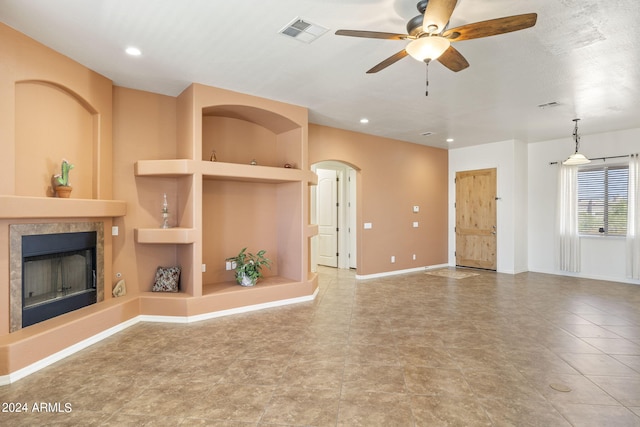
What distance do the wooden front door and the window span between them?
1.57 meters

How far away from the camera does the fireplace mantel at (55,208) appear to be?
280 centimetres

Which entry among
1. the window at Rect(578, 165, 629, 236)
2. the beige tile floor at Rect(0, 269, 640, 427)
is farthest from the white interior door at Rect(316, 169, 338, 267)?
the window at Rect(578, 165, 629, 236)

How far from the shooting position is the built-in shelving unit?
4.16 metres

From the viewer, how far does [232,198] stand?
5.09m

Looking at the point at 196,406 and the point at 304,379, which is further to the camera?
the point at 304,379

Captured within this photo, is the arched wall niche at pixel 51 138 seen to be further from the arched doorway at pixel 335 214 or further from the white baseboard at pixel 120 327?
the arched doorway at pixel 335 214

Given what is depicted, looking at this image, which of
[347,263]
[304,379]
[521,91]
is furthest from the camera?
[347,263]

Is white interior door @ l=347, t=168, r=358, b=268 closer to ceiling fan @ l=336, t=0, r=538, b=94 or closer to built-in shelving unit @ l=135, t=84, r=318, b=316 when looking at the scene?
built-in shelving unit @ l=135, t=84, r=318, b=316

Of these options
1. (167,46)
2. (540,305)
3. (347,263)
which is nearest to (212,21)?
(167,46)

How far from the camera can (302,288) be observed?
507 centimetres

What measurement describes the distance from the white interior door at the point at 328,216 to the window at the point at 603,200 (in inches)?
198

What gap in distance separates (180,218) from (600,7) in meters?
4.78

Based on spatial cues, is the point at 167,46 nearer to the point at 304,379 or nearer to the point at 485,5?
the point at 485,5

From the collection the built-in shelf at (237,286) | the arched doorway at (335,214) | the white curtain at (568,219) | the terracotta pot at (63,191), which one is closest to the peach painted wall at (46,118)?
the terracotta pot at (63,191)
